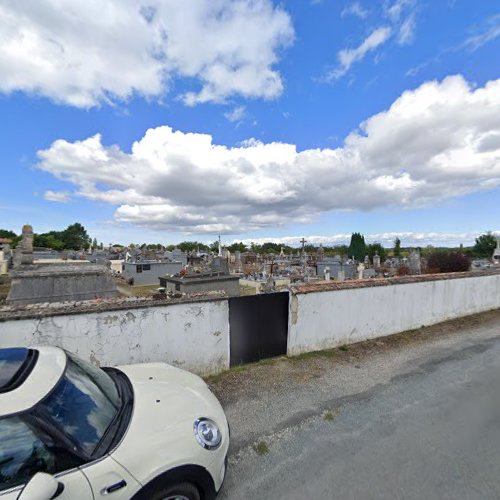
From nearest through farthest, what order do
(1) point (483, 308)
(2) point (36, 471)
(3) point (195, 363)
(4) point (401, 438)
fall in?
1. (2) point (36, 471)
2. (4) point (401, 438)
3. (3) point (195, 363)
4. (1) point (483, 308)

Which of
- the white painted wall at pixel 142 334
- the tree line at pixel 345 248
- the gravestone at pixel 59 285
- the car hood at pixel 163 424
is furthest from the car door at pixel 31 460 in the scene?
the tree line at pixel 345 248

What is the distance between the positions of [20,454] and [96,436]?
1.55 feet

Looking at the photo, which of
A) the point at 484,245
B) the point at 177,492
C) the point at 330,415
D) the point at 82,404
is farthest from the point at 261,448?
the point at 484,245

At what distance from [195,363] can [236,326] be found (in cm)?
103

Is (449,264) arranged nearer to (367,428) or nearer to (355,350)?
(355,350)

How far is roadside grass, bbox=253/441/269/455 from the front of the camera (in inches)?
131

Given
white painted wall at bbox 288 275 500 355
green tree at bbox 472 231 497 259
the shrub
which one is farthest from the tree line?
white painted wall at bbox 288 275 500 355

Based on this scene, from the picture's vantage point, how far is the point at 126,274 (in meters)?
30.7

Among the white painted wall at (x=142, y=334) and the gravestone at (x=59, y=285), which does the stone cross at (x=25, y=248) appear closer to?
the gravestone at (x=59, y=285)

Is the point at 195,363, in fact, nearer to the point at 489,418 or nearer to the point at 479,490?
the point at 479,490

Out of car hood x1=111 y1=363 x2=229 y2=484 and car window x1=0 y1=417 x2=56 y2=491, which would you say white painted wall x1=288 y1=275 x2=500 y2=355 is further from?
car window x1=0 y1=417 x2=56 y2=491

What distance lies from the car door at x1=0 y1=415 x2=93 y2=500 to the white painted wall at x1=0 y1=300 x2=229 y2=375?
290cm

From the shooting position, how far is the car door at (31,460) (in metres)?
1.74

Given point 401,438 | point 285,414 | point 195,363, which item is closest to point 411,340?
point 401,438
